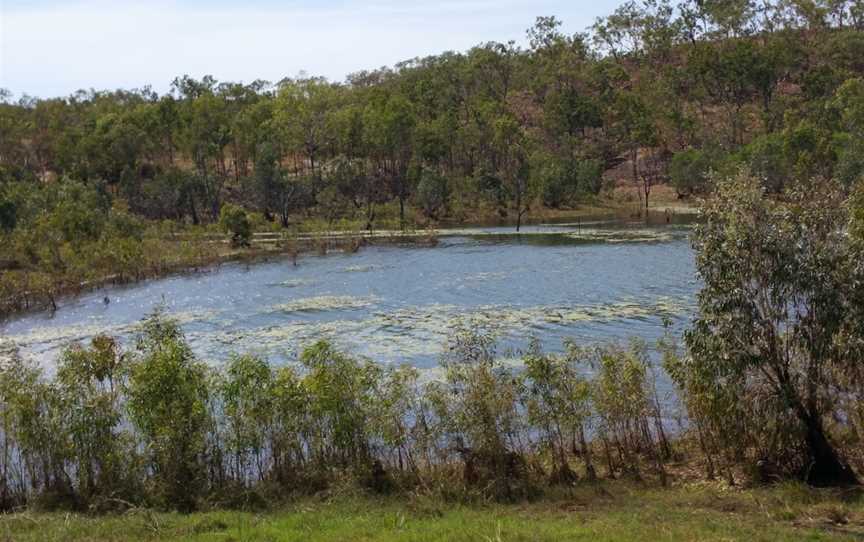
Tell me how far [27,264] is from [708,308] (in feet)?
196

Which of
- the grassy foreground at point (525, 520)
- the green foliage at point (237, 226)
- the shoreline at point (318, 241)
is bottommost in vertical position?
the grassy foreground at point (525, 520)

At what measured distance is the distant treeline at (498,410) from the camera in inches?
864

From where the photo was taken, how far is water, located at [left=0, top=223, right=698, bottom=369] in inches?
1646

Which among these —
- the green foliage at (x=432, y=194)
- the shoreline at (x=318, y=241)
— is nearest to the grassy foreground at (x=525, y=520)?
the shoreline at (x=318, y=241)

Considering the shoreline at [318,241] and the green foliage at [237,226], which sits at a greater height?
the green foliage at [237,226]

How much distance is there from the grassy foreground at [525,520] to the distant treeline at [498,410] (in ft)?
3.91

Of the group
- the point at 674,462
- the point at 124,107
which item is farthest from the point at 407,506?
the point at 124,107

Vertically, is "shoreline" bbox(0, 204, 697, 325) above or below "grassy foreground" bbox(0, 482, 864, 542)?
above

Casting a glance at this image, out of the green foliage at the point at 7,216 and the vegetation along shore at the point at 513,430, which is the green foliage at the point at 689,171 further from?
A: the vegetation along shore at the point at 513,430

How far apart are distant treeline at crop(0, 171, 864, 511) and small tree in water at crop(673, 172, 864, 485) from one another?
4 centimetres

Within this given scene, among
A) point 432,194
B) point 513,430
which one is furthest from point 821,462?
point 432,194

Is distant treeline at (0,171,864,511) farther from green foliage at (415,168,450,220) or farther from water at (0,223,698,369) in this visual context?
green foliage at (415,168,450,220)

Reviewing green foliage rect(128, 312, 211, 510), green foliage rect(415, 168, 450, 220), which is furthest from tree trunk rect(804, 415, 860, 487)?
green foliage rect(415, 168, 450, 220)

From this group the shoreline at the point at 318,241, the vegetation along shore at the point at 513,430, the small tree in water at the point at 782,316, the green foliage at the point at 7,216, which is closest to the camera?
the vegetation along shore at the point at 513,430
